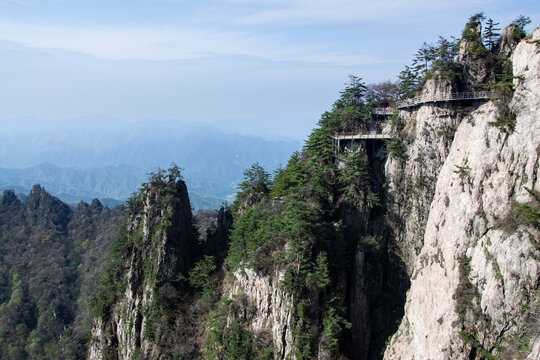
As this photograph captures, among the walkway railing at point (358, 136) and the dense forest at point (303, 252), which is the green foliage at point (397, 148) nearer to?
the dense forest at point (303, 252)

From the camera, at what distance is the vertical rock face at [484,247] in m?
23.7

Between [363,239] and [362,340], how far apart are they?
8930 mm

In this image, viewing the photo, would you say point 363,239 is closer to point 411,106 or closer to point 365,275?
point 365,275

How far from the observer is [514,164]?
25.6 m

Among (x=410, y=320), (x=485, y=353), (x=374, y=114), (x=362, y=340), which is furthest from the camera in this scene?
(x=374, y=114)

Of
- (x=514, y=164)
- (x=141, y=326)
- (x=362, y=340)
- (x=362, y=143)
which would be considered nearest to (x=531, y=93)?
(x=514, y=164)

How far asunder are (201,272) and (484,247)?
25.5m

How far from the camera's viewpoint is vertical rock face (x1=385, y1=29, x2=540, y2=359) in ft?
77.7

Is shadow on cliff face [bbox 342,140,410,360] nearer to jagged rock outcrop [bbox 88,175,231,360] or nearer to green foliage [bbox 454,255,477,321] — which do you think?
green foliage [bbox 454,255,477,321]

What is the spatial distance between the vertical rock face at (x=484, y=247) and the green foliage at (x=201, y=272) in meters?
18.1

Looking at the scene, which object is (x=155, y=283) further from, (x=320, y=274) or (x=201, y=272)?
(x=320, y=274)

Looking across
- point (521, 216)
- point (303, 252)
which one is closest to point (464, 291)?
point (521, 216)

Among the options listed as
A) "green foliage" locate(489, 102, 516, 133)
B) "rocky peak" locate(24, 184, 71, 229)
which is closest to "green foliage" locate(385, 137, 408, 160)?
"green foliage" locate(489, 102, 516, 133)

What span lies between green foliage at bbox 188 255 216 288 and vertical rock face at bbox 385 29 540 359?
18.1 metres
